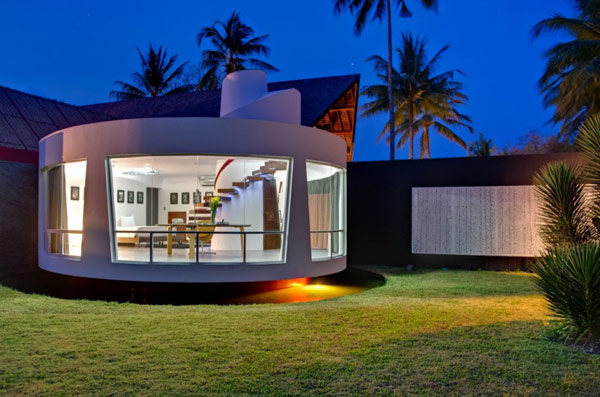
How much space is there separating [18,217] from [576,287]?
42.0 feet

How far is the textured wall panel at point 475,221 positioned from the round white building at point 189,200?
168 inches

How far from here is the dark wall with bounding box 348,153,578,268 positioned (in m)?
13.7

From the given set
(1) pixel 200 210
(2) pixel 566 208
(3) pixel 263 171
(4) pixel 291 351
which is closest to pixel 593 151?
(2) pixel 566 208

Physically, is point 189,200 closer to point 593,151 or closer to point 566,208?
point 566,208

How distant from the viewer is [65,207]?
1090cm

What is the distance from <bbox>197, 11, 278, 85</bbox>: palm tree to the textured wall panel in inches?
672

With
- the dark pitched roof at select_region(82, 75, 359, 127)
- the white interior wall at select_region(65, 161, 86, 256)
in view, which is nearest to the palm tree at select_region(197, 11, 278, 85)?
the dark pitched roof at select_region(82, 75, 359, 127)

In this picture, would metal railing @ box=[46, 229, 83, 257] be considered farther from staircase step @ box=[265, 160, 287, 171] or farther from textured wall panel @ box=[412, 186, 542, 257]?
textured wall panel @ box=[412, 186, 542, 257]

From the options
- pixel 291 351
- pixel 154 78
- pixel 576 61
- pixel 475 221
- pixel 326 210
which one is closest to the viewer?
pixel 291 351

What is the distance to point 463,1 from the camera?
618 ft

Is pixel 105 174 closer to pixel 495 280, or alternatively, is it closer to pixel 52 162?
pixel 52 162

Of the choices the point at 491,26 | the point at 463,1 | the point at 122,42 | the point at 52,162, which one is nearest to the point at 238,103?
the point at 52,162

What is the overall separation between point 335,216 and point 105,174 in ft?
16.3

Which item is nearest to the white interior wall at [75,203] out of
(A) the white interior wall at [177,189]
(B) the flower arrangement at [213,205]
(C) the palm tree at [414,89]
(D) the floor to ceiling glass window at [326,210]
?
(A) the white interior wall at [177,189]
